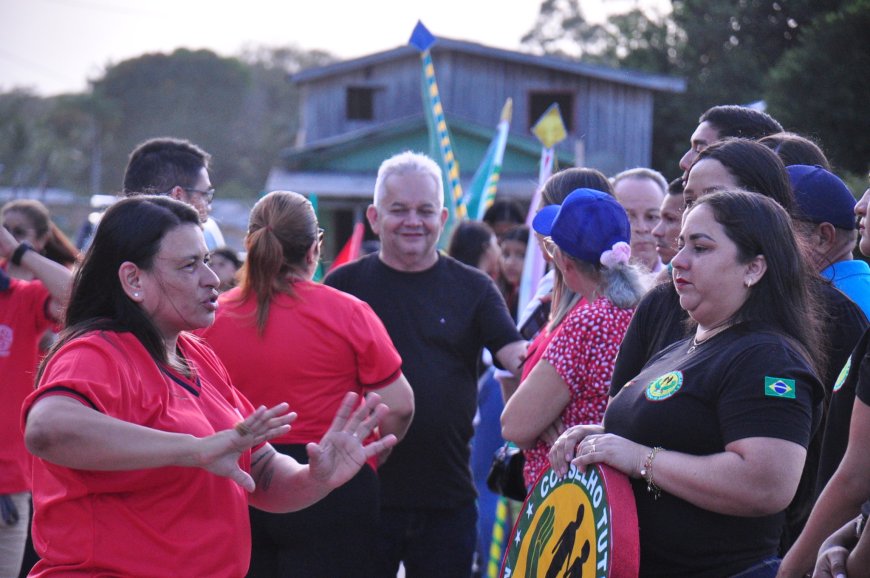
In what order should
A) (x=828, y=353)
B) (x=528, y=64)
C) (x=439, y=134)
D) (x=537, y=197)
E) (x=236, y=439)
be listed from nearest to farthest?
(x=236, y=439)
(x=828, y=353)
(x=537, y=197)
(x=439, y=134)
(x=528, y=64)

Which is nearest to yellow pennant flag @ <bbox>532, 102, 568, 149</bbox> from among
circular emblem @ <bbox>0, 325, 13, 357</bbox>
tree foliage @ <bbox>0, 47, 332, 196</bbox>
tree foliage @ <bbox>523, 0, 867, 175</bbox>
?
circular emblem @ <bbox>0, 325, 13, 357</bbox>

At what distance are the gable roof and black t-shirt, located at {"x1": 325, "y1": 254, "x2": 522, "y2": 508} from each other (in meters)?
26.2

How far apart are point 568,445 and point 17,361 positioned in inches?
139

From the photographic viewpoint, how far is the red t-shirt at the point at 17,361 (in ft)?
17.8

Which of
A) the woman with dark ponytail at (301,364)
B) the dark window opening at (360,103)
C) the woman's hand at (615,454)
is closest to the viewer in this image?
the woman's hand at (615,454)

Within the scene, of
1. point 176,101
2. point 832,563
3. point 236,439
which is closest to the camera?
point 832,563

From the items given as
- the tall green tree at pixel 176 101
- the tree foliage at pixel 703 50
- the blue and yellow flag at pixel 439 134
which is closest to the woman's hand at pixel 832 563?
the blue and yellow flag at pixel 439 134

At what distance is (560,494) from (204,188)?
2399 mm

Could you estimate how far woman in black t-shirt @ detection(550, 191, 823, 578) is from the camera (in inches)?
108

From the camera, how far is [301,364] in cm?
416

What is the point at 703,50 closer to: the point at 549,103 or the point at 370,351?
the point at 549,103

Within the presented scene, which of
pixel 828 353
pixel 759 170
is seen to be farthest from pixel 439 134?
pixel 828 353

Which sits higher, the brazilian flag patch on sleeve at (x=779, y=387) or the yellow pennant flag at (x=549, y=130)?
the yellow pennant flag at (x=549, y=130)

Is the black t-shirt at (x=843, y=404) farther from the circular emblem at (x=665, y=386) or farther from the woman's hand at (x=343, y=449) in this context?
the woman's hand at (x=343, y=449)
